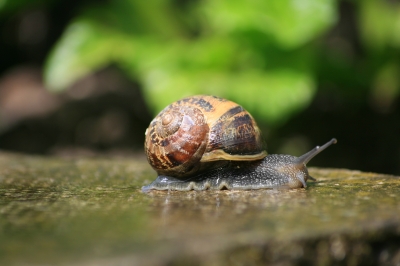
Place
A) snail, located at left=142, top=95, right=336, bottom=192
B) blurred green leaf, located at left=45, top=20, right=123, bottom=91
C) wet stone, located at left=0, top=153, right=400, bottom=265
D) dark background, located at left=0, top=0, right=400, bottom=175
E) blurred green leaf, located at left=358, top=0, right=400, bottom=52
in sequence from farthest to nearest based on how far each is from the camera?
dark background, located at left=0, top=0, right=400, bottom=175, blurred green leaf, located at left=358, top=0, right=400, bottom=52, blurred green leaf, located at left=45, top=20, right=123, bottom=91, snail, located at left=142, top=95, right=336, bottom=192, wet stone, located at left=0, top=153, right=400, bottom=265

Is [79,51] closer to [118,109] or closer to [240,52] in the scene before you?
[118,109]

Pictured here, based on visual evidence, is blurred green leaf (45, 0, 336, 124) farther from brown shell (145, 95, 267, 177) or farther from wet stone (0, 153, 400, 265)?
wet stone (0, 153, 400, 265)

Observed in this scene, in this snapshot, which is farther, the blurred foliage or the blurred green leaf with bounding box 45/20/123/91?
the blurred green leaf with bounding box 45/20/123/91

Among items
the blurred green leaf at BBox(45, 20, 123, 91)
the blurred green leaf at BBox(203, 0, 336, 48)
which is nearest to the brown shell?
the blurred green leaf at BBox(203, 0, 336, 48)

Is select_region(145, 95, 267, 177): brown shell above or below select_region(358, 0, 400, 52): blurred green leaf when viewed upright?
below

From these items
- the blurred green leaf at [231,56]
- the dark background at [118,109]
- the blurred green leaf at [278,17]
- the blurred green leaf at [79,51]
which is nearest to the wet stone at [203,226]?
the blurred green leaf at [231,56]

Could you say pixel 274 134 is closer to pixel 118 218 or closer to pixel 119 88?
pixel 119 88

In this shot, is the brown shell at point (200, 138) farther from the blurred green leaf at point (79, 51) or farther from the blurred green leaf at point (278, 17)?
the blurred green leaf at point (79, 51)

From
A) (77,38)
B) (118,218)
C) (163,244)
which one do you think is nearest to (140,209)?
(118,218)
